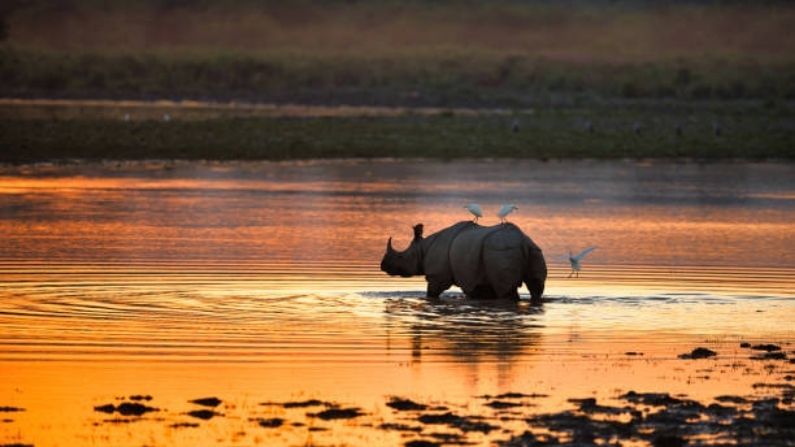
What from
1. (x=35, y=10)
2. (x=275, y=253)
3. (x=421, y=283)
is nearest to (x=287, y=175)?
(x=275, y=253)

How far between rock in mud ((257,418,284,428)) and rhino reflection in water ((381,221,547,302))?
24.5ft

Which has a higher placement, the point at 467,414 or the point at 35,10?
the point at 35,10

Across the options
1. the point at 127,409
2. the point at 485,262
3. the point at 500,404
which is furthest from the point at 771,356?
the point at 127,409

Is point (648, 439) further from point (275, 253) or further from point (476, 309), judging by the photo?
Result: point (275, 253)

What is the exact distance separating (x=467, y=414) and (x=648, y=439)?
1.58 meters

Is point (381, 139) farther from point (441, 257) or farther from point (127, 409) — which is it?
point (127, 409)

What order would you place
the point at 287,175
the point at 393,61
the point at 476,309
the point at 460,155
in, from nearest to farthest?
the point at 476,309
the point at 287,175
the point at 460,155
the point at 393,61

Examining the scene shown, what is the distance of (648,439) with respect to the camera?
13.4m

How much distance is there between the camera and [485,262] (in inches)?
845

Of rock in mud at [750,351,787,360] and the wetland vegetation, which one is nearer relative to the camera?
rock in mud at [750,351,787,360]

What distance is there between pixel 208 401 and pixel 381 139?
44859mm

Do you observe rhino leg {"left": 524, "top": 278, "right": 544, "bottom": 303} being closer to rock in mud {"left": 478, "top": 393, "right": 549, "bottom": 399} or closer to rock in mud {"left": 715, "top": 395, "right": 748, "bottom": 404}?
rock in mud {"left": 478, "top": 393, "right": 549, "bottom": 399}

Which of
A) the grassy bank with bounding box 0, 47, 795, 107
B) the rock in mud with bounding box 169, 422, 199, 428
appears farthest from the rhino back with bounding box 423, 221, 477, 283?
the grassy bank with bounding box 0, 47, 795, 107

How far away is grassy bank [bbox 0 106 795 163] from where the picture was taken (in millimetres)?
55938
